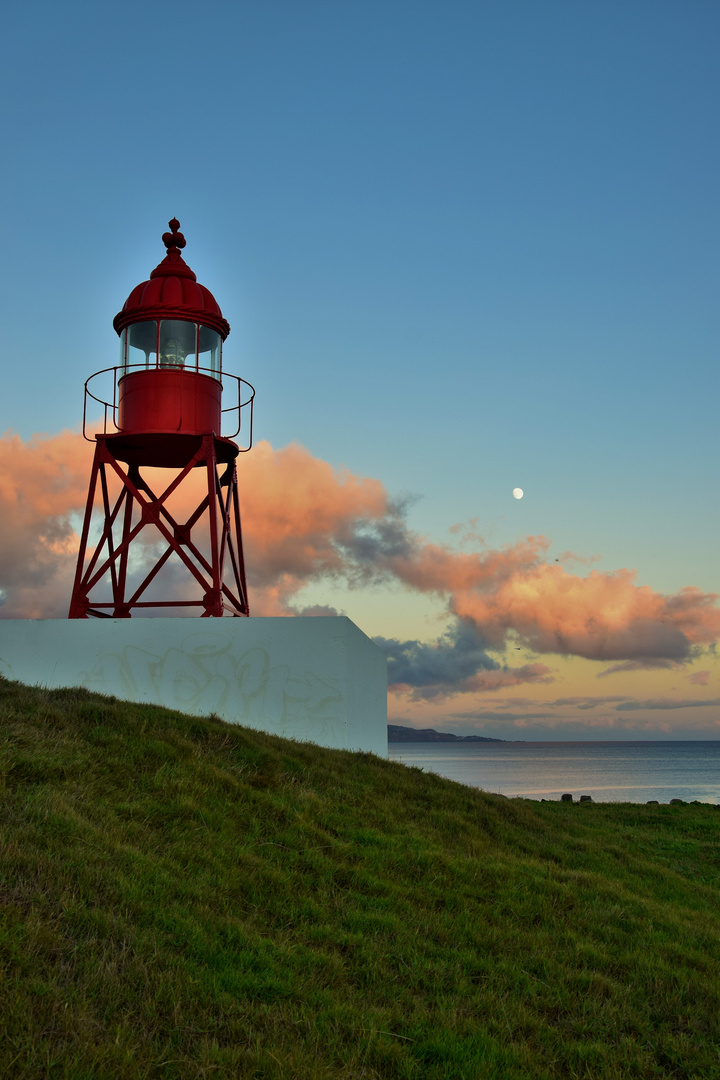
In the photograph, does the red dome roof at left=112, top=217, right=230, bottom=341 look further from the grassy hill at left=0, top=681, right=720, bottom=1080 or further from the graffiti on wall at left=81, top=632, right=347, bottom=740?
the grassy hill at left=0, top=681, right=720, bottom=1080

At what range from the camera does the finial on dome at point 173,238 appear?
19.4 metres

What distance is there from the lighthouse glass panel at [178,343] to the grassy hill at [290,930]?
903cm

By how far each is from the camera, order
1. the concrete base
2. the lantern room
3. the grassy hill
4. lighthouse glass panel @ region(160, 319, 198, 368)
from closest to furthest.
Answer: the grassy hill → the concrete base → the lantern room → lighthouse glass panel @ region(160, 319, 198, 368)

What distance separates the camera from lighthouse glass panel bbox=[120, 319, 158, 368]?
59.6 feet

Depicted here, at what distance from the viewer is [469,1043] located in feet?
17.9

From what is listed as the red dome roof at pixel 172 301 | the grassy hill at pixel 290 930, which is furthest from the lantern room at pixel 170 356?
the grassy hill at pixel 290 930

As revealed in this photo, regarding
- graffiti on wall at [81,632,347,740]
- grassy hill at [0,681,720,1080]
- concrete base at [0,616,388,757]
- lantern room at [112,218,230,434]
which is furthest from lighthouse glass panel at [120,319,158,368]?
grassy hill at [0,681,720,1080]

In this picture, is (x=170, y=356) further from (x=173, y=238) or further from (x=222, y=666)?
(x=222, y=666)

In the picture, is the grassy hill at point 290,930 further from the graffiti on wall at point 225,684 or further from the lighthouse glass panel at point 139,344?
the lighthouse glass panel at point 139,344

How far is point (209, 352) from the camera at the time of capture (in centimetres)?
1844

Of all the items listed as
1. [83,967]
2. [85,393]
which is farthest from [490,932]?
[85,393]

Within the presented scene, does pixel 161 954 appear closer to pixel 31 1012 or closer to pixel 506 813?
pixel 31 1012

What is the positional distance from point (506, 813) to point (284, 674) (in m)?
4.21

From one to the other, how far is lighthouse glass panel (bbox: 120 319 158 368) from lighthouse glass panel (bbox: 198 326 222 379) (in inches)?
37.9
